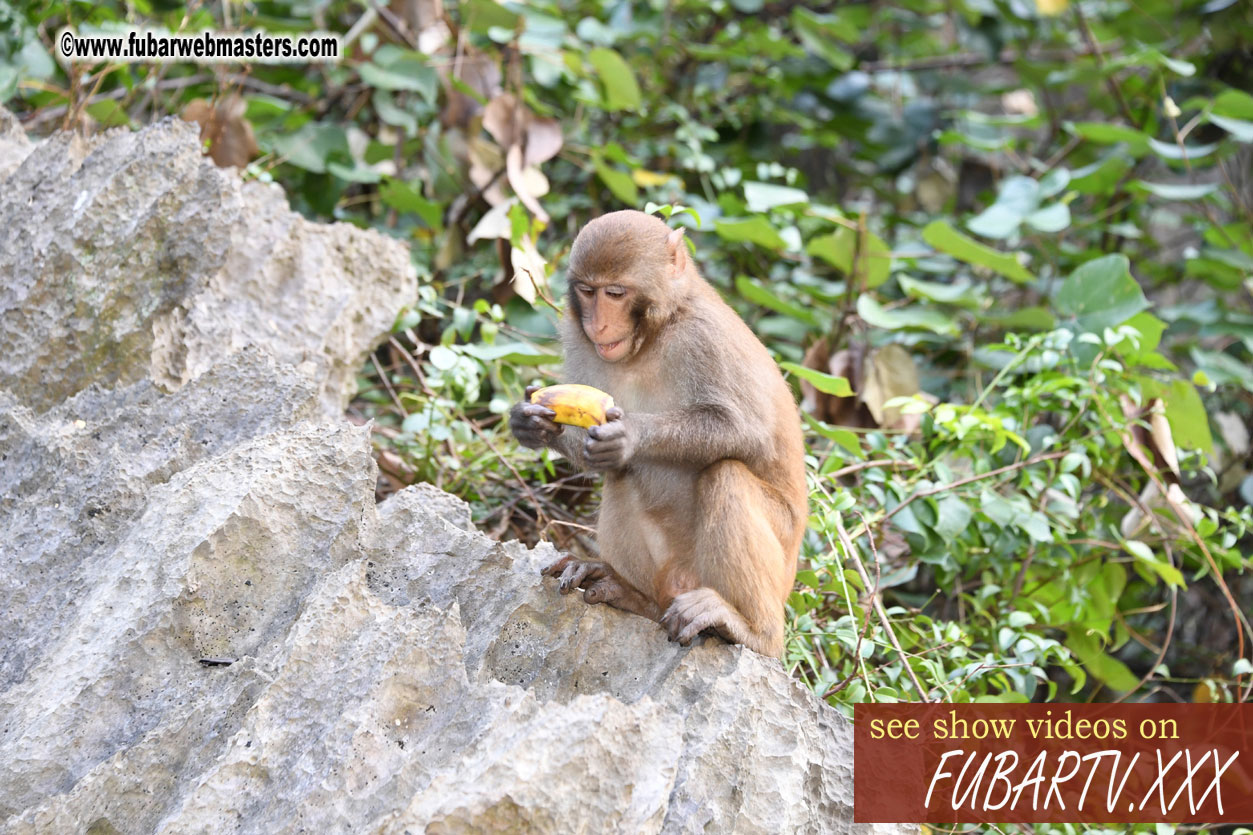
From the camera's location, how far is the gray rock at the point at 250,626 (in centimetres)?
243

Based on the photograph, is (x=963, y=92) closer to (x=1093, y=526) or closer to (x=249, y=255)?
(x=1093, y=526)

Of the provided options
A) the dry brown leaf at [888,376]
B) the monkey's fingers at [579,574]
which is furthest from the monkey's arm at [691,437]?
the dry brown leaf at [888,376]

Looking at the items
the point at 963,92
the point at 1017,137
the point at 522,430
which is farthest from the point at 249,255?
the point at 1017,137

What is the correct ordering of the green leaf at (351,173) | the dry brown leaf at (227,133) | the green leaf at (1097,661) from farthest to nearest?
the green leaf at (351,173) < the dry brown leaf at (227,133) < the green leaf at (1097,661)

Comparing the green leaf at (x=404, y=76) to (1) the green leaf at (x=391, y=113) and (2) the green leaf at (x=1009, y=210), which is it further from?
(2) the green leaf at (x=1009, y=210)

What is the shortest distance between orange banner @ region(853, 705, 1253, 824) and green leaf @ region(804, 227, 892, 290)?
7.76ft

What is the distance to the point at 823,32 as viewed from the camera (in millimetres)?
8555

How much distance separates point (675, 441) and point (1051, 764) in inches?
74.9

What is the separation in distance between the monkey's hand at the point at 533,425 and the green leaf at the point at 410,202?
118 inches

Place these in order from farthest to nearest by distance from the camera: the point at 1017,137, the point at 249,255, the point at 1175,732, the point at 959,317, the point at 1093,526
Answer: the point at 1017,137 → the point at 959,317 → the point at 1093,526 → the point at 1175,732 → the point at 249,255

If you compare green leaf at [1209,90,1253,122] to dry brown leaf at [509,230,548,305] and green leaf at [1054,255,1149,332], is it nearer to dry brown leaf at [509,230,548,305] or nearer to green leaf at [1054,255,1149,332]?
green leaf at [1054,255,1149,332]

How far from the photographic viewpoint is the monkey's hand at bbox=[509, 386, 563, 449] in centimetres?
354

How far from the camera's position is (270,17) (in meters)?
7.75

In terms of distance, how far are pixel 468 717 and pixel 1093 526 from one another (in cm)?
365
